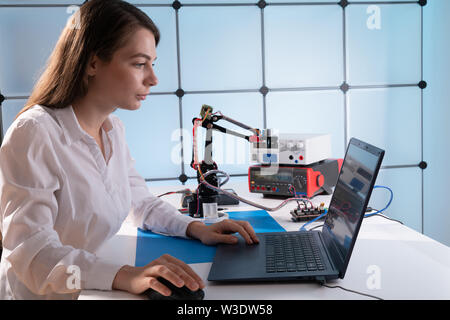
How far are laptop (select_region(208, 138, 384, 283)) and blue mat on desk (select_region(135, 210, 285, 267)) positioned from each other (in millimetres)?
61

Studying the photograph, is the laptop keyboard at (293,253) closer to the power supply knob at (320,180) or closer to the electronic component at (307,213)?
the electronic component at (307,213)

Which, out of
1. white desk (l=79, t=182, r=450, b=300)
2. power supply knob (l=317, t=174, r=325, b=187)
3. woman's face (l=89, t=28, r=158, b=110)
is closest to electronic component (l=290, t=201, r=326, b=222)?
white desk (l=79, t=182, r=450, b=300)

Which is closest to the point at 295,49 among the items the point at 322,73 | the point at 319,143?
the point at 322,73

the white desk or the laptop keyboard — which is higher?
the laptop keyboard

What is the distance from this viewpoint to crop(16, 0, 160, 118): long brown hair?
1270mm

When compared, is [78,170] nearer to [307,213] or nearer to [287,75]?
[307,213]

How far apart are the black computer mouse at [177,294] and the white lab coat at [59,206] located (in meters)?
0.13

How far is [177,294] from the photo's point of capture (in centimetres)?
94

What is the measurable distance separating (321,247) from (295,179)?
2.53ft

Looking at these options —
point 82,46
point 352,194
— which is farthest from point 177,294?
point 82,46

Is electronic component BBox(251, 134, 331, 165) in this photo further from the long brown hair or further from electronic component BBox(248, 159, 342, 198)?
the long brown hair

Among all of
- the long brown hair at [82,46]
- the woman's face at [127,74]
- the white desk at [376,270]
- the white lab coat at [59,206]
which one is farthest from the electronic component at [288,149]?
the long brown hair at [82,46]

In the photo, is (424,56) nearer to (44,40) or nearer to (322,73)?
(322,73)

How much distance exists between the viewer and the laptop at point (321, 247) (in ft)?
3.37
